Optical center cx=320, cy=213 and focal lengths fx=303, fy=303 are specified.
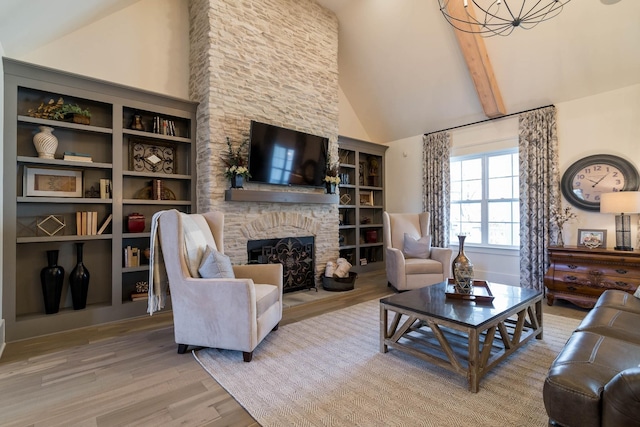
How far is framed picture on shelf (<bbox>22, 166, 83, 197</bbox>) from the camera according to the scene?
9.42ft

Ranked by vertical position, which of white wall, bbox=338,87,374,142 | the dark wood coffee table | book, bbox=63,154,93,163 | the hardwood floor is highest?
white wall, bbox=338,87,374,142

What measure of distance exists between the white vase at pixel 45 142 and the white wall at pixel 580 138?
556 cm

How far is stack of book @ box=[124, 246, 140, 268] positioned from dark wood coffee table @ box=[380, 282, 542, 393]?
8.99 feet

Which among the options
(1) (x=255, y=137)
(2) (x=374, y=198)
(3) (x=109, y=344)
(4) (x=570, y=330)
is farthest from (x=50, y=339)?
(2) (x=374, y=198)

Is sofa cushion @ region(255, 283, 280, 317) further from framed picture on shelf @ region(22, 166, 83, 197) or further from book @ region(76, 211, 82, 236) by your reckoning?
framed picture on shelf @ region(22, 166, 83, 197)

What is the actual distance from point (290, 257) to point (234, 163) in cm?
153

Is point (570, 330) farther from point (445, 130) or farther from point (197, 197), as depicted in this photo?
point (197, 197)

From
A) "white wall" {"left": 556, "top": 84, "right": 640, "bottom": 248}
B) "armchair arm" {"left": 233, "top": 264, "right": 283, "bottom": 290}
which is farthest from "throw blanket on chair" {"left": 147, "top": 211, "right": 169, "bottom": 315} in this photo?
"white wall" {"left": 556, "top": 84, "right": 640, "bottom": 248}

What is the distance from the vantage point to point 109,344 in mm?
2584

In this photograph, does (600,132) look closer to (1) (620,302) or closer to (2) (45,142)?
(1) (620,302)

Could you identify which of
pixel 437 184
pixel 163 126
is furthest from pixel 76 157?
pixel 437 184

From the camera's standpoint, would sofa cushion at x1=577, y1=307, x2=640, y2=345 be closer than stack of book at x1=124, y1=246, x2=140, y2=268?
Yes

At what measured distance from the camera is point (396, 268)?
4.16 meters

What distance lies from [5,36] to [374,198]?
5.52 m
